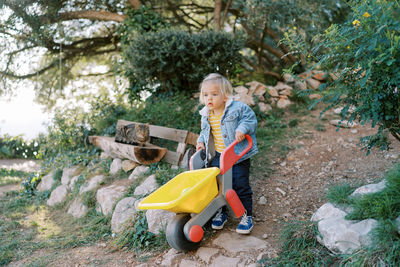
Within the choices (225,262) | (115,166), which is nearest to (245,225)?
(225,262)

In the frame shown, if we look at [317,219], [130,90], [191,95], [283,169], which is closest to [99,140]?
[130,90]

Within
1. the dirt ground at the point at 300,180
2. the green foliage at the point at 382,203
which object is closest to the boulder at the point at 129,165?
the dirt ground at the point at 300,180

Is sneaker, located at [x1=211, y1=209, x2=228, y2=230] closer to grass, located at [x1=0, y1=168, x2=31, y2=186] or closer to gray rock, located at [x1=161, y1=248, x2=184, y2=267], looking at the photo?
gray rock, located at [x1=161, y1=248, x2=184, y2=267]

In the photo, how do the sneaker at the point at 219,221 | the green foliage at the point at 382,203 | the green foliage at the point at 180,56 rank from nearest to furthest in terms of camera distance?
the green foliage at the point at 382,203 < the sneaker at the point at 219,221 < the green foliage at the point at 180,56

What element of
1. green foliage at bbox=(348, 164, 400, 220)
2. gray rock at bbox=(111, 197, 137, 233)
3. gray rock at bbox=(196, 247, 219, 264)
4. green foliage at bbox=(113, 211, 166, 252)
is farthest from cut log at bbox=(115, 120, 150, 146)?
green foliage at bbox=(348, 164, 400, 220)

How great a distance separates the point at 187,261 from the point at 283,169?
1.99m

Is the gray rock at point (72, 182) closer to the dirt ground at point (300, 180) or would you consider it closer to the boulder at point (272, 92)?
the dirt ground at point (300, 180)

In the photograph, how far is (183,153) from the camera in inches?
171

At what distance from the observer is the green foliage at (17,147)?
9314 mm

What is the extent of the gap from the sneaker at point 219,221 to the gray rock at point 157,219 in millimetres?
432

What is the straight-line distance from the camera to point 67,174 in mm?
5457

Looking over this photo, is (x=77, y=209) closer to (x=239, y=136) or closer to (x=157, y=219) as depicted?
(x=157, y=219)

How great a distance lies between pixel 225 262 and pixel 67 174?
3.74 m

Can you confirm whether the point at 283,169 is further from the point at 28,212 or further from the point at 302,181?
the point at 28,212
